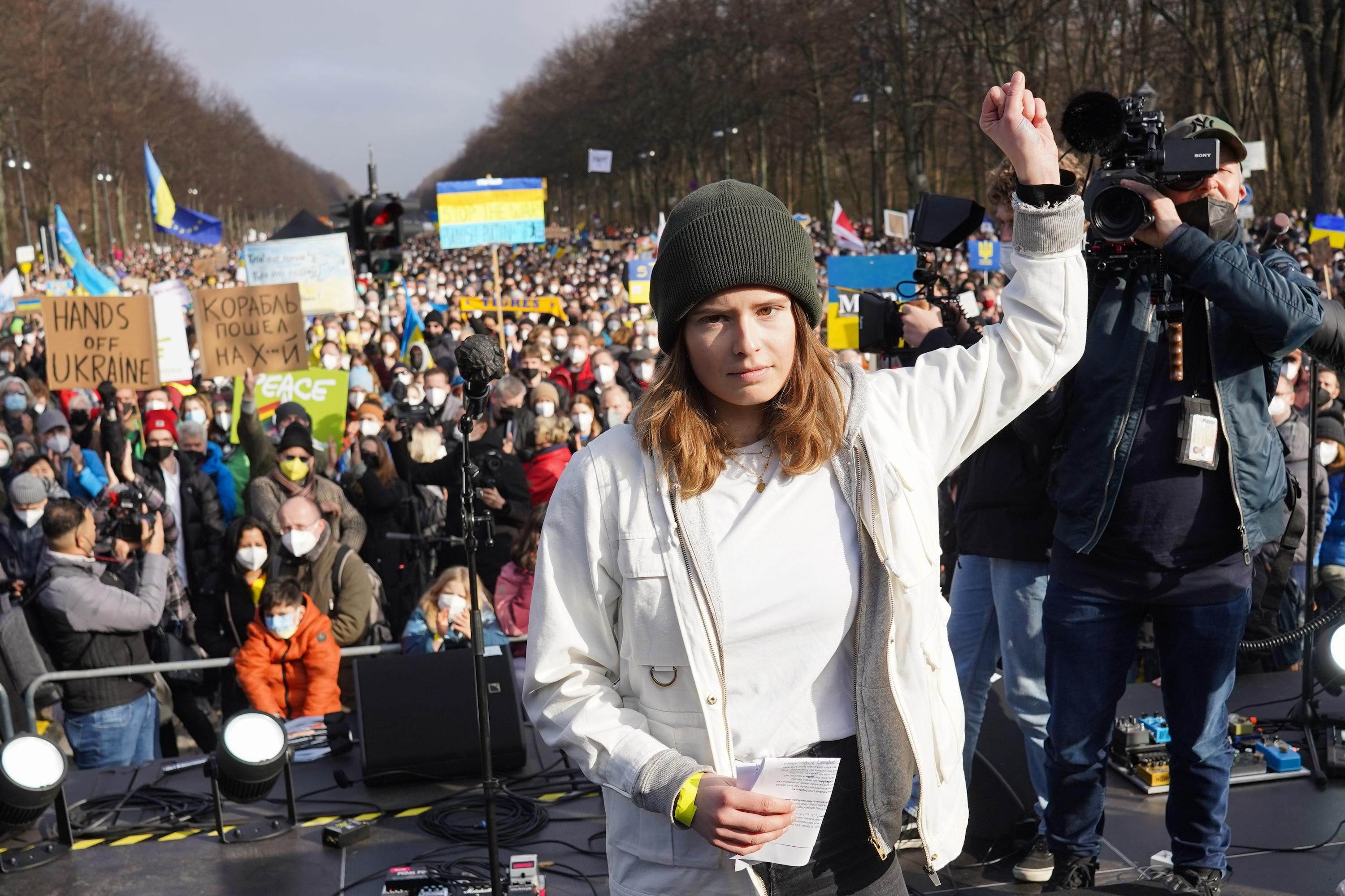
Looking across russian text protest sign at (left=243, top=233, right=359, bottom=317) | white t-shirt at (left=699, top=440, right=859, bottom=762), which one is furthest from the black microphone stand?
russian text protest sign at (left=243, top=233, right=359, bottom=317)

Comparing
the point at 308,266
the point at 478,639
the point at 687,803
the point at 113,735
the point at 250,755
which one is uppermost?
the point at 308,266

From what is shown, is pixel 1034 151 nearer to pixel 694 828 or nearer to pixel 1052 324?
pixel 1052 324

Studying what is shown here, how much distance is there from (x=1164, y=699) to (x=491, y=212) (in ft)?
45.2

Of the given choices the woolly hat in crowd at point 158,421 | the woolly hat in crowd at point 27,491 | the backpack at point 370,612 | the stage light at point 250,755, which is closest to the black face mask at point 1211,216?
the stage light at point 250,755

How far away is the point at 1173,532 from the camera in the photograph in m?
3.11

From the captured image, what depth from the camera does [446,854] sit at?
4.48 metres

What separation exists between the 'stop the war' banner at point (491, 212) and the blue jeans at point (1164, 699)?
13.2m

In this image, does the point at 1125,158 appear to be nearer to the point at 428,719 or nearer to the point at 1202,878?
the point at 1202,878

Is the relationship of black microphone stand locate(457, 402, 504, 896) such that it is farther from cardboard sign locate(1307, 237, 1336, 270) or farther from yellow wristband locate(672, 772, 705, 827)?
cardboard sign locate(1307, 237, 1336, 270)

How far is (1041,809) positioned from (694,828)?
2.43 metres

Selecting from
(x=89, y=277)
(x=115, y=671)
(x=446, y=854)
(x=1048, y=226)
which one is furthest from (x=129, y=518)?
(x=89, y=277)

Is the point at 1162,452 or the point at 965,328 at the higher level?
the point at 965,328

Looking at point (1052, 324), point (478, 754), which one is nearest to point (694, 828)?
point (1052, 324)

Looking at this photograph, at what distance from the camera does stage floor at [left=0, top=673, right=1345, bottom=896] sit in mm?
3881
